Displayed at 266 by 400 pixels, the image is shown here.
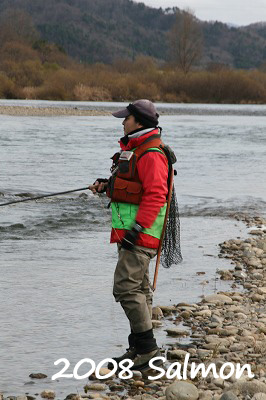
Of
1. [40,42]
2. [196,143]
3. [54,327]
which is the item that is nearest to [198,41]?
[40,42]

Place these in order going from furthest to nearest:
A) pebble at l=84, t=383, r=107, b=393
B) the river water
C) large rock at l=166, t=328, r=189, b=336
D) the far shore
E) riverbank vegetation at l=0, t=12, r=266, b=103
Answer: riverbank vegetation at l=0, t=12, r=266, b=103 → the far shore → large rock at l=166, t=328, r=189, b=336 → the river water → pebble at l=84, t=383, r=107, b=393

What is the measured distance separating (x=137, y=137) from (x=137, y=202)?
15.4 inches

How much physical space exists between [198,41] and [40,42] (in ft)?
66.0

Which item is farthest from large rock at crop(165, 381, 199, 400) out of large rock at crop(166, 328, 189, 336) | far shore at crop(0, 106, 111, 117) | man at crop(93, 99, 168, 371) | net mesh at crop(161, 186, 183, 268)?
far shore at crop(0, 106, 111, 117)

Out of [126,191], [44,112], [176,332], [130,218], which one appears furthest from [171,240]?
[44,112]

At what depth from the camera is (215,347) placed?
5.55 m

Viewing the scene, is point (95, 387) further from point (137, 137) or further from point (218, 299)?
point (218, 299)

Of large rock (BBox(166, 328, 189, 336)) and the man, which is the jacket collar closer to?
the man

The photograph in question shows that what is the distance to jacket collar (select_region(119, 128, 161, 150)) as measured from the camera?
16.2 feet

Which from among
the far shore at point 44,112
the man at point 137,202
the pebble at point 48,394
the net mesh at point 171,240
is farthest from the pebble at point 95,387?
the far shore at point 44,112

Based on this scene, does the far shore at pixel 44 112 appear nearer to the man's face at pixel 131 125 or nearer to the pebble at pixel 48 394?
the man's face at pixel 131 125

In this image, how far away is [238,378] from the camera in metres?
4.91

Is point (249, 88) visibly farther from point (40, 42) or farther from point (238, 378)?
point (238, 378)

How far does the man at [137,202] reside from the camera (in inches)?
190
